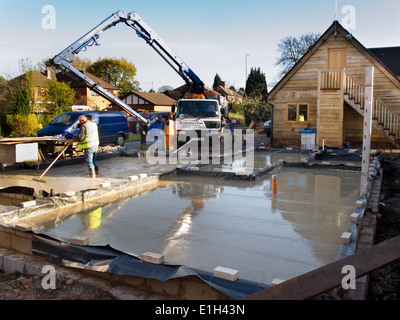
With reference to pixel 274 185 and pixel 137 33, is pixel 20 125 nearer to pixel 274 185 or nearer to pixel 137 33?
pixel 137 33

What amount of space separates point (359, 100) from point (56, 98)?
70.2 ft

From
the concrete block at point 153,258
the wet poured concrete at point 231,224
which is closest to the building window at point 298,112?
the wet poured concrete at point 231,224

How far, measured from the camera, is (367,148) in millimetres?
6965

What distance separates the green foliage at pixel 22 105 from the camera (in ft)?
75.0

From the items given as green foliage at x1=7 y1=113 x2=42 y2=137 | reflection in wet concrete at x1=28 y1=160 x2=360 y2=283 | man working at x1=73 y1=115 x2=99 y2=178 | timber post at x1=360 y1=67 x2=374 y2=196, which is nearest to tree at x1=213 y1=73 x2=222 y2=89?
green foliage at x1=7 y1=113 x2=42 y2=137

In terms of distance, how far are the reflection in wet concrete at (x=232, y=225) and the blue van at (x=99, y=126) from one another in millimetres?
7327

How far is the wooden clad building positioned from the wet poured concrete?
25.3 ft

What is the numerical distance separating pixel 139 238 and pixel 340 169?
812 centimetres

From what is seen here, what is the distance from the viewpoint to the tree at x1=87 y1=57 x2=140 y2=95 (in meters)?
57.7

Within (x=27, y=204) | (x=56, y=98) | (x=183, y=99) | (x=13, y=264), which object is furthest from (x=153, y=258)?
(x=56, y=98)

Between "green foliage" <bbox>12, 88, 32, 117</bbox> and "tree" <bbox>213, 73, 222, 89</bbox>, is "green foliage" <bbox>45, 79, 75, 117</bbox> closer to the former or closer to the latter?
"green foliage" <bbox>12, 88, 32, 117</bbox>

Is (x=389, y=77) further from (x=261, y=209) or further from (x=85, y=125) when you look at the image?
(x=85, y=125)

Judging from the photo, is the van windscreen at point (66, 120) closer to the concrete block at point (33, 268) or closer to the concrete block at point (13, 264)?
the concrete block at point (13, 264)
